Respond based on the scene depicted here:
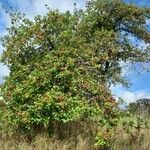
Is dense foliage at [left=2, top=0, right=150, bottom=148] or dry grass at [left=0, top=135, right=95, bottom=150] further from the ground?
dense foliage at [left=2, top=0, right=150, bottom=148]

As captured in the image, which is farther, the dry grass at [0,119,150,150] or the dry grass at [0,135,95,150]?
the dry grass at [0,119,150,150]

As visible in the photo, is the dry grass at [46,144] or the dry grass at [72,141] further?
the dry grass at [72,141]

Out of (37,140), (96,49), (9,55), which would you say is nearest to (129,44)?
(96,49)

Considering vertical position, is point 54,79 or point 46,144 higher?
point 54,79

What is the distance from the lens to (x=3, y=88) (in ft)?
63.9

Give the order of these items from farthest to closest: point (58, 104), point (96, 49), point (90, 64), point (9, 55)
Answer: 1. point (96, 49)
2. point (9, 55)
3. point (90, 64)
4. point (58, 104)

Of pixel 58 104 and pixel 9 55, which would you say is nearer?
pixel 58 104

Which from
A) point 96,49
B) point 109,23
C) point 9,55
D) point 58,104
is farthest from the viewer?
point 109,23

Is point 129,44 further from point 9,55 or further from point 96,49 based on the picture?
point 9,55

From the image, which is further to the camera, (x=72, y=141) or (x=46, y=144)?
(x=72, y=141)

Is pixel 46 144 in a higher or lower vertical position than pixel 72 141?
lower

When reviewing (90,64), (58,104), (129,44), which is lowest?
(58,104)

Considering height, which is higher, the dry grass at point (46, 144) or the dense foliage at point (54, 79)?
the dense foliage at point (54, 79)

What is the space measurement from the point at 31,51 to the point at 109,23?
Answer: 1527 cm
